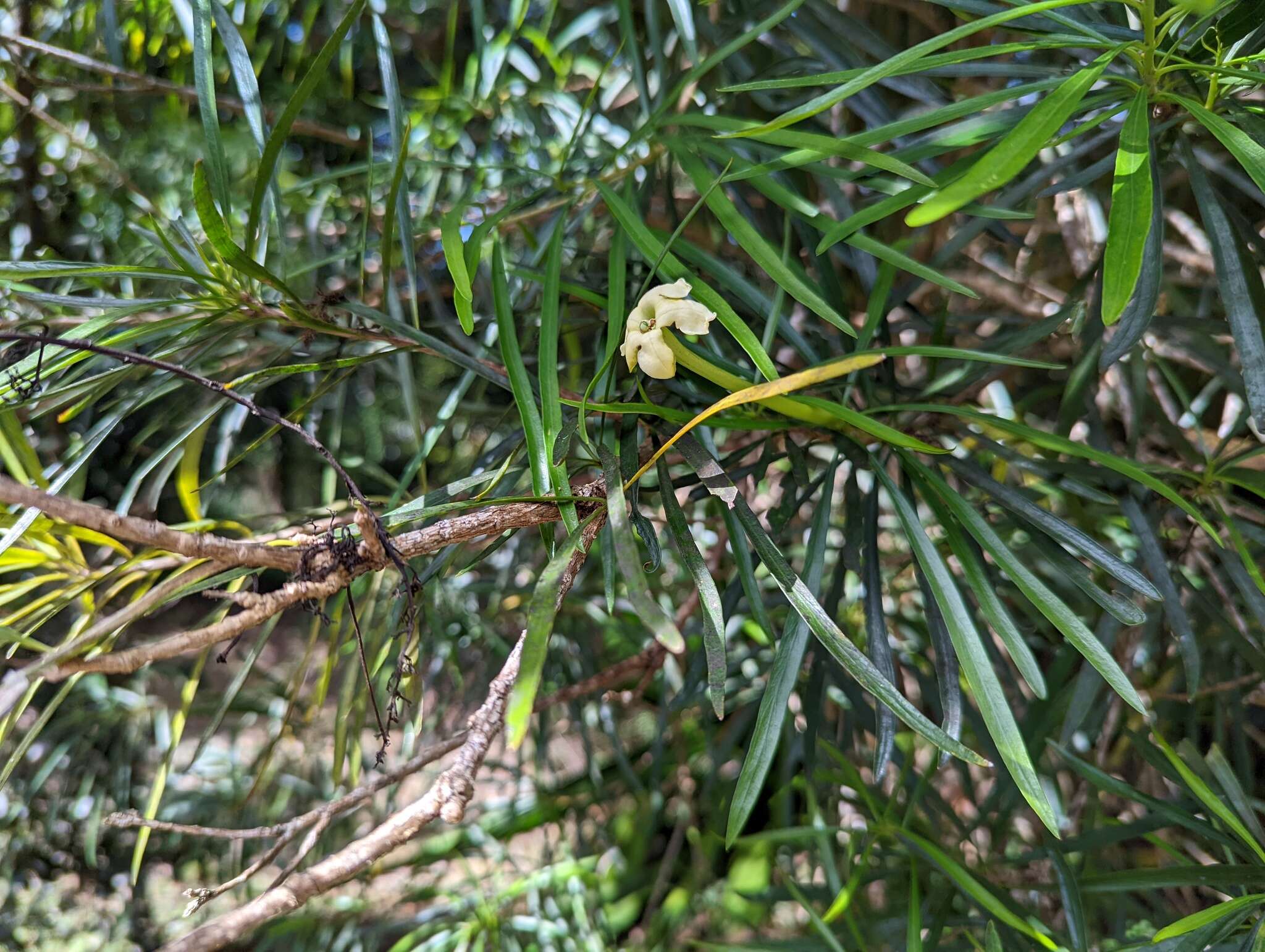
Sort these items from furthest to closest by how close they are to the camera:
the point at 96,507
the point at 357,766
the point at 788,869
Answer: the point at 788,869 → the point at 357,766 → the point at 96,507

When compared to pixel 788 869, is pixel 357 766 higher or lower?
higher

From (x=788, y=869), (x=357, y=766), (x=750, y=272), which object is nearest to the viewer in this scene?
(x=357, y=766)

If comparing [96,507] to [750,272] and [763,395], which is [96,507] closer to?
[763,395]

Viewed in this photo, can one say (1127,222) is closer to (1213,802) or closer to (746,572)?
(746,572)

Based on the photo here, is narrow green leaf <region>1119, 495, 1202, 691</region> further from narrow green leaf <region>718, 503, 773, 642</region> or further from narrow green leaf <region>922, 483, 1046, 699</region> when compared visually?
narrow green leaf <region>718, 503, 773, 642</region>

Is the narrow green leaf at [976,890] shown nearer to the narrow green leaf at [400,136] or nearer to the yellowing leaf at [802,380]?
the yellowing leaf at [802,380]

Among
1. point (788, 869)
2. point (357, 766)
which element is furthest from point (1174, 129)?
point (788, 869)

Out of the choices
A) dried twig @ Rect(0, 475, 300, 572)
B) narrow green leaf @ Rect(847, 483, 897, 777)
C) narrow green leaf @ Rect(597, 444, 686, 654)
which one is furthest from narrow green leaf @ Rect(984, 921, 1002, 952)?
dried twig @ Rect(0, 475, 300, 572)
